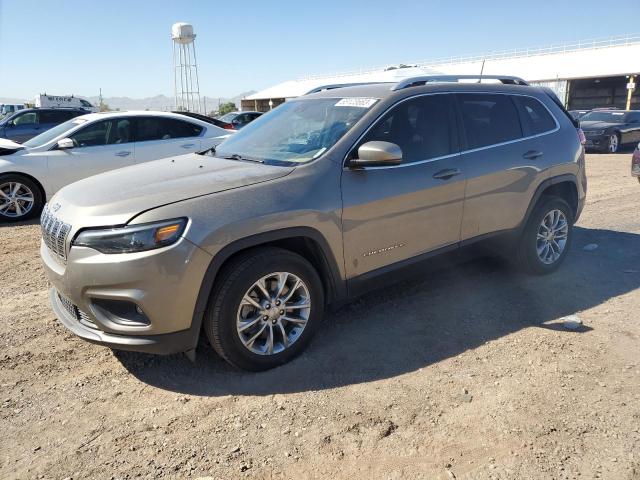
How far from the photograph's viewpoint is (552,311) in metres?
4.24

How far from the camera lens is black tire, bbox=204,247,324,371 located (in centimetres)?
303

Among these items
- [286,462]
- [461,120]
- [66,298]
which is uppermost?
[461,120]

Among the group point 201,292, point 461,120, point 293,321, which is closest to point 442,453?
point 293,321

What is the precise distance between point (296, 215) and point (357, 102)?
1.23 metres

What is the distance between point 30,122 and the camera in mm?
13305

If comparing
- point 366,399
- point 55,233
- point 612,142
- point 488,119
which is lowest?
point 366,399

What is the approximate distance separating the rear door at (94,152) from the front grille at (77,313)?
5033 millimetres

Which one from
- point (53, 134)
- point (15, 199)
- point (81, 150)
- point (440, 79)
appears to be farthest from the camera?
point (53, 134)

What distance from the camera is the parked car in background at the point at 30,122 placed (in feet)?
42.4

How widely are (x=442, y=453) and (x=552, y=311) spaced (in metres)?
2.17

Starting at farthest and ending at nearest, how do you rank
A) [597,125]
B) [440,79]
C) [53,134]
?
[597,125] < [53,134] < [440,79]

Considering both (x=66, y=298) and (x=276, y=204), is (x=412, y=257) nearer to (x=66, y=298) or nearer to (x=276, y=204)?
(x=276, y=204)

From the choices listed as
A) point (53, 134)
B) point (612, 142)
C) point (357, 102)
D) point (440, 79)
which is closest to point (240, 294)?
point (357, 102)

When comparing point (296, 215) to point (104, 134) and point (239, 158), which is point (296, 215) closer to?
point (239, 158)
